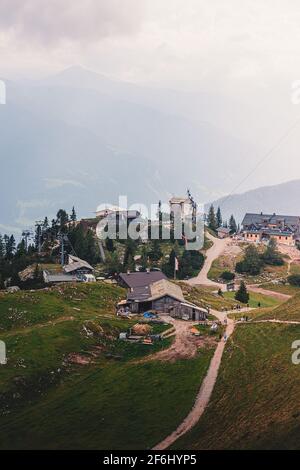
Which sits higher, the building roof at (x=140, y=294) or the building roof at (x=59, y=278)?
the building roof at (x=59, y=278)

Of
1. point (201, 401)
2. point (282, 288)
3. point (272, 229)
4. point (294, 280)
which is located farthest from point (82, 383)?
point (272, 229)

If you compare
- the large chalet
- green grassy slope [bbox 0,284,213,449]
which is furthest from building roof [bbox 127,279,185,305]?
the large chalet

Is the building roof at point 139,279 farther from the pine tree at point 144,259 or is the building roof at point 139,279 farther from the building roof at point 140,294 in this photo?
the pine tree at point 144,259

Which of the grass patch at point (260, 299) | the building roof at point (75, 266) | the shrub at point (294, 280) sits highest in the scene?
the building roof at point (75, 266)

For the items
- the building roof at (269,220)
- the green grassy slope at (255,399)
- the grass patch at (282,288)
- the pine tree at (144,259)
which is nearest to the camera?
the green grassy slope at (255,399)

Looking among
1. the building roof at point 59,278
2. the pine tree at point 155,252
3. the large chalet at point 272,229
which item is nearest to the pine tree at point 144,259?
the pine tree at point 155,252

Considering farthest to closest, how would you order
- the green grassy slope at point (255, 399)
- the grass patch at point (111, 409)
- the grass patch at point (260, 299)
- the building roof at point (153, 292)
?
the grass patch at point (260, 299)
the building roof at point (153, 292)
the grass patch at point (111, 409)
the green grassy slope at point (255, 399)

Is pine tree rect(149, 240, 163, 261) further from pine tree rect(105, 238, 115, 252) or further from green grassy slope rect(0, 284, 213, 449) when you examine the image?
green grassy slope rect(0, 284, 213, 449)

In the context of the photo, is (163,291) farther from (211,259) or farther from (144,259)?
(211,259)

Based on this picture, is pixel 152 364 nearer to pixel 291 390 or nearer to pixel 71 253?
pixel 291 390
